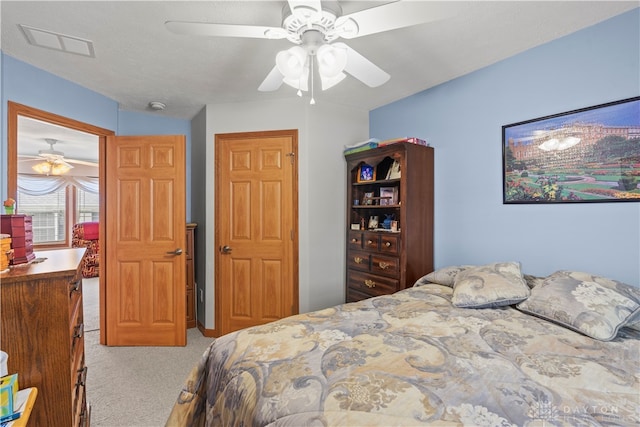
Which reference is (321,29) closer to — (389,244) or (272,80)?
(272,80)

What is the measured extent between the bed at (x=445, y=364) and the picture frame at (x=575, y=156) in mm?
568

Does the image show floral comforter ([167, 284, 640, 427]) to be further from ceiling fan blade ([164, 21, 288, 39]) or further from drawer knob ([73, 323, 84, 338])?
ceiling fan blade ([164, 21, 288, 39])

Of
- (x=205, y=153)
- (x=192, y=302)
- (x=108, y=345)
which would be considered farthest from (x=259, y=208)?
(x=108, y=345)

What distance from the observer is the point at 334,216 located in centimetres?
321

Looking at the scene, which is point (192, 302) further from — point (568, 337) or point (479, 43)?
point (479, 43)

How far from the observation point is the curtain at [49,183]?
6.63 metres

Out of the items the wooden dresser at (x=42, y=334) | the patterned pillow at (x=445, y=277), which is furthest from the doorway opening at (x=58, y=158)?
the patterned pillow at (x=445, y=277)

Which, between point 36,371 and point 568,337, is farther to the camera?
point 568,337

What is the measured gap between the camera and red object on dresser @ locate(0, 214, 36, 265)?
54.0 inches

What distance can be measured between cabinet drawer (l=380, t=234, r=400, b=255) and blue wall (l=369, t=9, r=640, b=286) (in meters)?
0.41

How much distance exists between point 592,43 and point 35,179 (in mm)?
9278

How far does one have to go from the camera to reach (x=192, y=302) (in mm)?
3518

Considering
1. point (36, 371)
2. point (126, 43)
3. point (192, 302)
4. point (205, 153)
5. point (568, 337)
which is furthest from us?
point (192, 302)

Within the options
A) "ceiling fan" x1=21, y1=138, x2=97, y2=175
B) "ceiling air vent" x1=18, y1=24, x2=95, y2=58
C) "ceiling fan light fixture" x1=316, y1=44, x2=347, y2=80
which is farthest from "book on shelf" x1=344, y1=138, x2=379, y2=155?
"ceiling fan" x1=21, y1=138, x2=97, y2=175
